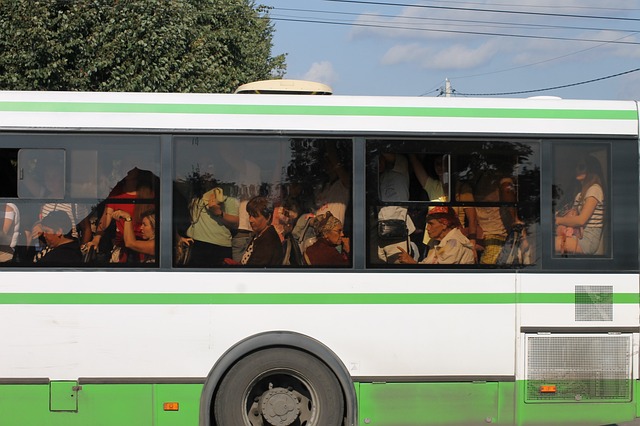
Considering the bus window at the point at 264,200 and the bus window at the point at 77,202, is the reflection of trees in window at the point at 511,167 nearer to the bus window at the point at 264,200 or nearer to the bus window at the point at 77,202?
the bus window at the point at 264,200

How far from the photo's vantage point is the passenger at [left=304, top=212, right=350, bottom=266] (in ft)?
19.6

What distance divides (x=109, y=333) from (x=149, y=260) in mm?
634

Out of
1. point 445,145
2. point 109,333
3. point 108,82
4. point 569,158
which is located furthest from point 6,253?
point 108,82

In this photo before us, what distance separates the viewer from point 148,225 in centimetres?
594

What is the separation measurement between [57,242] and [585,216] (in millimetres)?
4221

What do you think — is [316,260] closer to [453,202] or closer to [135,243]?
[453,202]

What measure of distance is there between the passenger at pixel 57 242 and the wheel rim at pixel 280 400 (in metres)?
1.72

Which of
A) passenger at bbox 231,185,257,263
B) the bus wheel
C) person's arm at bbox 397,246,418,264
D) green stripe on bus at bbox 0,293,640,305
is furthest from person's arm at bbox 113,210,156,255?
person's arm at bbox 397,246,418,264

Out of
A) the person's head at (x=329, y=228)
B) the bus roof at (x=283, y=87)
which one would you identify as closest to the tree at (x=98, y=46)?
the bus roof at (x=283, y=87)

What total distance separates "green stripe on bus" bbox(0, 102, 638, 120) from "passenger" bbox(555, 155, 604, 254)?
0.42 meters

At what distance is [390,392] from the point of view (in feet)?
19.5

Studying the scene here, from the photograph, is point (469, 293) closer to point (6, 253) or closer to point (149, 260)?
point (149, 260)

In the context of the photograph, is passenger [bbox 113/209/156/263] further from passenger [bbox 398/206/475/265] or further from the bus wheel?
passenger [bbox 398/206/475/265]

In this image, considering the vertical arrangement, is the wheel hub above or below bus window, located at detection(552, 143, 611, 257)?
below
